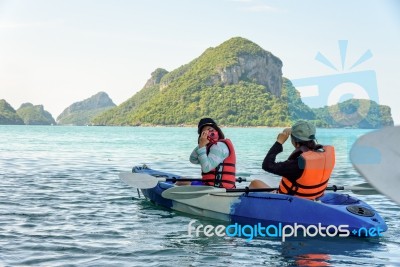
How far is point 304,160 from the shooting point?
6.58 metres

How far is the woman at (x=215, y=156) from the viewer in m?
7.74

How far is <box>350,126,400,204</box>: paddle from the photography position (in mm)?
3328

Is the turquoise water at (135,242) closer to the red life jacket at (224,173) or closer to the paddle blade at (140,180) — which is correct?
the paddle blade at (140,180)

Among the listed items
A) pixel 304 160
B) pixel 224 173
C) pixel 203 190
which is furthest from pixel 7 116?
pixel 304 160

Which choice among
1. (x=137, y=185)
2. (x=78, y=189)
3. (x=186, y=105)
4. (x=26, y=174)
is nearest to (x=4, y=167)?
(x=26, y=174)

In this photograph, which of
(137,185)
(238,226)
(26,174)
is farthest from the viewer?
(26,174)

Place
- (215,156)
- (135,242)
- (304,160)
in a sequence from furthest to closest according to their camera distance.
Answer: (215,156) → (135,242) → (304,160)

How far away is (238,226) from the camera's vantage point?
7.64 metres

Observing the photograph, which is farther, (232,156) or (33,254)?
(232,156)

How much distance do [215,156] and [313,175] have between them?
1475 millimetres

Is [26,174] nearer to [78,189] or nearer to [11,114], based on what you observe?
[78,189]

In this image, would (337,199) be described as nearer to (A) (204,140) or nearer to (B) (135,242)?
(A) (204,140)

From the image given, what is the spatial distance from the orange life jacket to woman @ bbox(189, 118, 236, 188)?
950 millimetres

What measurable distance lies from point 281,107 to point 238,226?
88081mm
